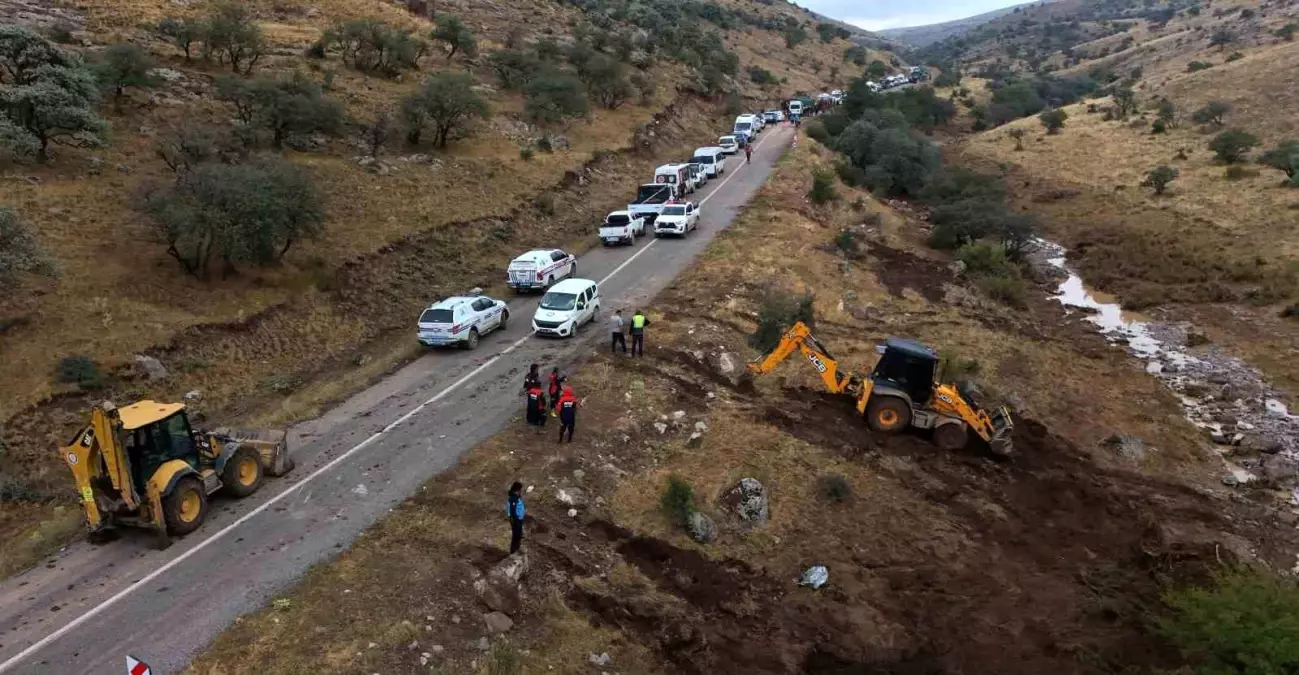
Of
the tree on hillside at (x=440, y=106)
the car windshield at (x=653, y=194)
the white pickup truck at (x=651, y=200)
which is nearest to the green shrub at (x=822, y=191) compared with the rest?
the white pickup truck at (x=651, y=200)

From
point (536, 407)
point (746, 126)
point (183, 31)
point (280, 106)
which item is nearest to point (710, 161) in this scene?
point (746, 126)

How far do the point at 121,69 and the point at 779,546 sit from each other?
34.3 m

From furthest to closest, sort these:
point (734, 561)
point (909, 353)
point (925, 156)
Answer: point (925, 156) → point (909, 353) → point (734, 561)

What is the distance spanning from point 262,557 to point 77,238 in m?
16.6

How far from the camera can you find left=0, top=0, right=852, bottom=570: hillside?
1905 cm

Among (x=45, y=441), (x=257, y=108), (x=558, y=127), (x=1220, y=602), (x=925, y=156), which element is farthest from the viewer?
(x=925, y=156)

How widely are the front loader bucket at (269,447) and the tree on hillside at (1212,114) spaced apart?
67961 mm

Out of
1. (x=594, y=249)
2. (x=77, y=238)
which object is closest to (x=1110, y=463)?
(x=594, y=249)

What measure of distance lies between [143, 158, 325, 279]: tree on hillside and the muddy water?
28.6 meters

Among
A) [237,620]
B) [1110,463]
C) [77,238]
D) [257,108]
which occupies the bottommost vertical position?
[1110,463]

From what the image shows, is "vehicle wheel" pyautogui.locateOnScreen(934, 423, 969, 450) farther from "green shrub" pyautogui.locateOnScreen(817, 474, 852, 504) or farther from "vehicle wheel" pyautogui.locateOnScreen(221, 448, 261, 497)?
"vehicle wheel" pyautogui.locateOnScreen(221, 448, 261, 497)

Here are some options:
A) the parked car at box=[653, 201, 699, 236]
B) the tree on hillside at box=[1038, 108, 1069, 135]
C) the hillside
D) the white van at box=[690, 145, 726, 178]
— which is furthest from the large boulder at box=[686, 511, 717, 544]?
the tree on hillside at box=[1038, 108, 1069, 135]

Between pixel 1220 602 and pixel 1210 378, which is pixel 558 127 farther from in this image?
pixel 1220 602

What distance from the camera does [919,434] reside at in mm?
19828
